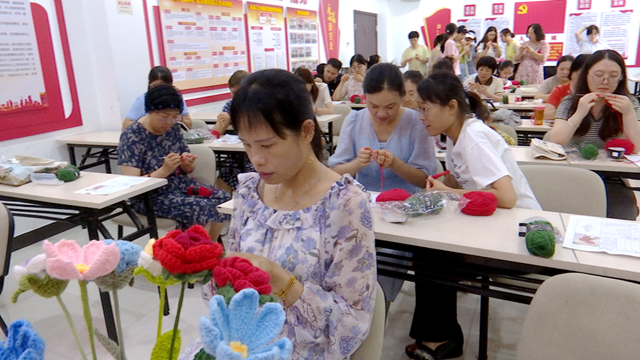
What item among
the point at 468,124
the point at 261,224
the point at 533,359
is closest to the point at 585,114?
the point at 468,124

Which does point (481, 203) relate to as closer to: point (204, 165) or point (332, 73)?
point (204, 165)

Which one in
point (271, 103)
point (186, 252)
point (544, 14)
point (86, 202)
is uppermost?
point (544, 14)

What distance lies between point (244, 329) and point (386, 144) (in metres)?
1.78

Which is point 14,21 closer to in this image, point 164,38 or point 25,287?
point 164,38

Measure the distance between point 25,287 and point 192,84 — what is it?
4.72 m

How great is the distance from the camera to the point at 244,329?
49 cm

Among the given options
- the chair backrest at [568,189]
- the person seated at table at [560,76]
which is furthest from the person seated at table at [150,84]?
the person seated at table at [560,76]

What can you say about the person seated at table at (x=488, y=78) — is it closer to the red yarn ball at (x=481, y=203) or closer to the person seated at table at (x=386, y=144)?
the person seated at table at (x=386, y=144)

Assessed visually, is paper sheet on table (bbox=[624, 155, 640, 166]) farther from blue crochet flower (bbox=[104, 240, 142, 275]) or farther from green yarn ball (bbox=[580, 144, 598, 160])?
blue crochet flower (bbox=[104, 240, 142, 275])

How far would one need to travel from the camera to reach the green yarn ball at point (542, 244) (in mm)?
1334

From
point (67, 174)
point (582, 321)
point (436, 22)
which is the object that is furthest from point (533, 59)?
point (582, 321)

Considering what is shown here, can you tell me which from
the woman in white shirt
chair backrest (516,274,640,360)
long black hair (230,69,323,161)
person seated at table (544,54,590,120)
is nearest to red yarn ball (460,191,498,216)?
chair backrest (516,274,640,360)

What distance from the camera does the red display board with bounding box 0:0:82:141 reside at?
132 inches

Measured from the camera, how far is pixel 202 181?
9.33 ft
